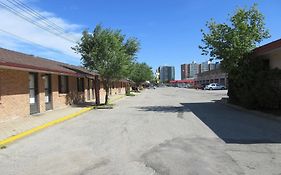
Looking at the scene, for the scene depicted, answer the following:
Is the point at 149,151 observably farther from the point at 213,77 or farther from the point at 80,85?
the point at 213,77

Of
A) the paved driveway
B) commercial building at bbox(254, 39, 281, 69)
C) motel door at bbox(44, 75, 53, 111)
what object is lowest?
the paved driveway

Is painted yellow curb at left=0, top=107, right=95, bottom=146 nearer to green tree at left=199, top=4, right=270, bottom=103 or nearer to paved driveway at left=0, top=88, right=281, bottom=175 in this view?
paved driveway at left=0, top=88, right=281, bottom=175

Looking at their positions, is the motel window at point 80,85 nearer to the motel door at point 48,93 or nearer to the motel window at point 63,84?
the motel window at point 63,84

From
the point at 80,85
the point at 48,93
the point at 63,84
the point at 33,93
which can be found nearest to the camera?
the point at 33,93

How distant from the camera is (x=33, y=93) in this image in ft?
67.5

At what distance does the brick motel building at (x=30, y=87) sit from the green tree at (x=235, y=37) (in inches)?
364

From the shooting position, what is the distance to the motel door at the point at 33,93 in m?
20.2

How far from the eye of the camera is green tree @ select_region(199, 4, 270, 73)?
22.6 metres

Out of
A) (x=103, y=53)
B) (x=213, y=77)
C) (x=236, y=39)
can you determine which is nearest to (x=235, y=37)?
(x=236, y=39)

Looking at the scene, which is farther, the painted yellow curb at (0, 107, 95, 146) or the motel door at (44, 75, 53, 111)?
the motel door at (44, 75, 53, 111)

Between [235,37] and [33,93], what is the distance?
11670mm

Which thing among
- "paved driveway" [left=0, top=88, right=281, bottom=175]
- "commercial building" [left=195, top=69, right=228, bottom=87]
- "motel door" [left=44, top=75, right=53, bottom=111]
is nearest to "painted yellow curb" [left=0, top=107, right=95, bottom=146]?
"paved driveway" [left=0, top=88, right=281, bottom=175]

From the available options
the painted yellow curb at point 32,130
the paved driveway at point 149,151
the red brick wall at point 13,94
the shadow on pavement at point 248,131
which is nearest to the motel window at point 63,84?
the painted yellow curb at point 32,130

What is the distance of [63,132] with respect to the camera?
45.1 ft
